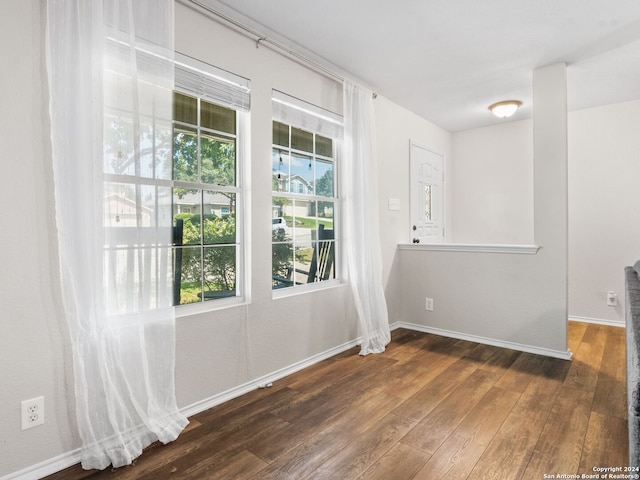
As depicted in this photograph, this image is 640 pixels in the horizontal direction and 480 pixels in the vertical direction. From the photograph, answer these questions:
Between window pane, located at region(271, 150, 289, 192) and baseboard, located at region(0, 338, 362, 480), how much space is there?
54.9 inches

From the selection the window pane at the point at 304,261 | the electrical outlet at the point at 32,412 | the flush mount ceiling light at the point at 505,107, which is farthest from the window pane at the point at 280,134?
the flush mount ceiling light at the point at 505,107

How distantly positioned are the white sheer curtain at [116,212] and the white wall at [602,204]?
4.42 m

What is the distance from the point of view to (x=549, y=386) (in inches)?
100

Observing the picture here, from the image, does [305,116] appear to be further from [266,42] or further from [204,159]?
[204,159]

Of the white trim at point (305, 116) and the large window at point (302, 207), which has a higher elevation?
the white trim at point (305, 116)

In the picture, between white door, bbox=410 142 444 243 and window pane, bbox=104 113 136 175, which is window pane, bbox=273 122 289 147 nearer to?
window pane, bbox=104 113 136 175

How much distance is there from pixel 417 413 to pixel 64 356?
1.93 m

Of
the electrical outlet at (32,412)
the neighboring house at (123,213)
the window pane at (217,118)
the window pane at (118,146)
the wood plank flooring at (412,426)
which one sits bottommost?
the wood plank flooring at (412,426)

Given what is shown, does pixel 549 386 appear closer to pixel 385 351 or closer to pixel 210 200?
pixel 385 351

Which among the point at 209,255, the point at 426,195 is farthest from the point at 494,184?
the point at 209,255

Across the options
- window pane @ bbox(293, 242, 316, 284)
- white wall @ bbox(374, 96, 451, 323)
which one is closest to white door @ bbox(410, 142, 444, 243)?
white wall @ bbox(374, 96, 451, 323)

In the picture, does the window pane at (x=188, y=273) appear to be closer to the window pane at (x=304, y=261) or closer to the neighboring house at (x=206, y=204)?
the neighboring house at (x=206, y=204)

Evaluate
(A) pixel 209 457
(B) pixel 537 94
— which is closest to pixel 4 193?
(A) pixel 209 457

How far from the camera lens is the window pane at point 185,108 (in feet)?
7.20
